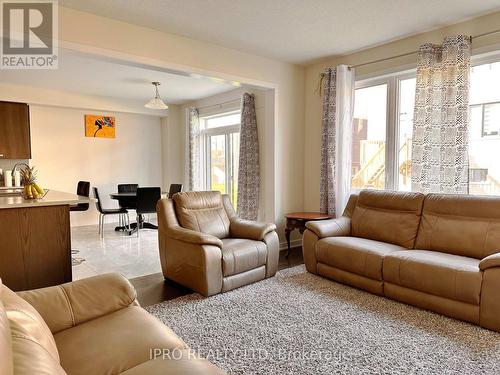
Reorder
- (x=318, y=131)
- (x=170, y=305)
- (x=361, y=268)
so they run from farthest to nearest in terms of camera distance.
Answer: (x=318, y=131)
(x=361, y=268)
(x=170, y=305)

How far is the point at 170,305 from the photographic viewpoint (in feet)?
9.03

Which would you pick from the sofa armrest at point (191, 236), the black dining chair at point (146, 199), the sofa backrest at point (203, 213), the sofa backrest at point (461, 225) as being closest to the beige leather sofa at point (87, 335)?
the sofa armrest at point (191, 236)

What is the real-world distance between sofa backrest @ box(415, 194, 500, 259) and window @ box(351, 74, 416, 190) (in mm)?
748

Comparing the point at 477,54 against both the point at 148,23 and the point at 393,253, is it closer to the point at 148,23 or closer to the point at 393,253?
the point at 393,253

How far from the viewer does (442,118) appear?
10.7 ft

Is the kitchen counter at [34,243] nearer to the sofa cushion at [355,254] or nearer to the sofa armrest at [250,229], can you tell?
the sofa armrest at [250,229]

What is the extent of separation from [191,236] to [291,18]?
91.1 inches

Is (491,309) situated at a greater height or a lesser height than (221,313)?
greater

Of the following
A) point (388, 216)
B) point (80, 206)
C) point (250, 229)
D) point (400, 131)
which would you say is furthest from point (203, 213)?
point (80, 206)

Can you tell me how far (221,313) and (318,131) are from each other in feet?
9.86

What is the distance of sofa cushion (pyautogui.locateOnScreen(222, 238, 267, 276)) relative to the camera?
2973 mm

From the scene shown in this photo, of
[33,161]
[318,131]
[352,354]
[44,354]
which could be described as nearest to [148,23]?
[318,131]

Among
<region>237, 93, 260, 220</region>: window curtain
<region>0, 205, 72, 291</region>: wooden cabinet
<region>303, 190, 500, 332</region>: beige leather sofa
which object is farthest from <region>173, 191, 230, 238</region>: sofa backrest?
<region>237, 93, 260, 220</region>: window curtain

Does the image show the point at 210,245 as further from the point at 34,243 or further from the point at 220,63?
the point at 220,63
